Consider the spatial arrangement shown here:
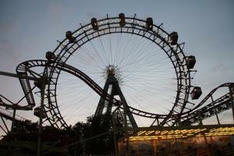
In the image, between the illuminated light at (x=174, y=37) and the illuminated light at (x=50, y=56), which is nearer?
the illuminated light at (x=50, y=56)

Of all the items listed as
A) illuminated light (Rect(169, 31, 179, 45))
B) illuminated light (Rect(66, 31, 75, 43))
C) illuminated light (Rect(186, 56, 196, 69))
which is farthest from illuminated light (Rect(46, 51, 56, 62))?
illuminated light (Rect(186, 56, 196, 69))

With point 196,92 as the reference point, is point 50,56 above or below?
above

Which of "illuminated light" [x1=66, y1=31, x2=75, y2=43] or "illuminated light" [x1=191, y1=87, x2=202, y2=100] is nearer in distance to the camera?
"illuminated light" [x1=191, y1=87, x2=202, y2=100]

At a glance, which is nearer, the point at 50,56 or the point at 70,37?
the point at 50,56

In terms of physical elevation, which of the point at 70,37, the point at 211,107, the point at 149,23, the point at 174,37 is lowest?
the point at 211,107

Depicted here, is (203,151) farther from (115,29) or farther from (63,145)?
(115,29)

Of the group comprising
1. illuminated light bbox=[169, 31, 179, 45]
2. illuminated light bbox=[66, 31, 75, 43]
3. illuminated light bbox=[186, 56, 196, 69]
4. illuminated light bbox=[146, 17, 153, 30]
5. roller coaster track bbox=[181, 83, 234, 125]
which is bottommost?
roller coaster track bbox=[181, 83, 234, 125]

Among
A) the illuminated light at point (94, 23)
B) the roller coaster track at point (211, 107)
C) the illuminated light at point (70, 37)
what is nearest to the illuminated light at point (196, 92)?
the roller coaster track at point (211, 107)

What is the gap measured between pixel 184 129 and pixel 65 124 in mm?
17924

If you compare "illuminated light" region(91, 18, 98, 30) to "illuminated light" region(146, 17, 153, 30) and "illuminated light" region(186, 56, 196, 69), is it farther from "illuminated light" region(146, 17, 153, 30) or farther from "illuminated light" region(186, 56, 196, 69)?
"illuminated light" region(186, 56, 196, 69)

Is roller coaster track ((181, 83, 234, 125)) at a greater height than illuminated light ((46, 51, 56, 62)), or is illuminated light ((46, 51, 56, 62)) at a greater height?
illuminated light ((46, 51, 56, 62))

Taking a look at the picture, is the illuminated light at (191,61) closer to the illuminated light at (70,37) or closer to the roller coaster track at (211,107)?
the roller coaster track at (211,107)

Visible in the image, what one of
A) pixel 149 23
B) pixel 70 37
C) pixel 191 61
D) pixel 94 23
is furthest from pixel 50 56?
pixel 191 61

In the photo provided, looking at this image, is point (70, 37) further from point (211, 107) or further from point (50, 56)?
point (211, 107)
